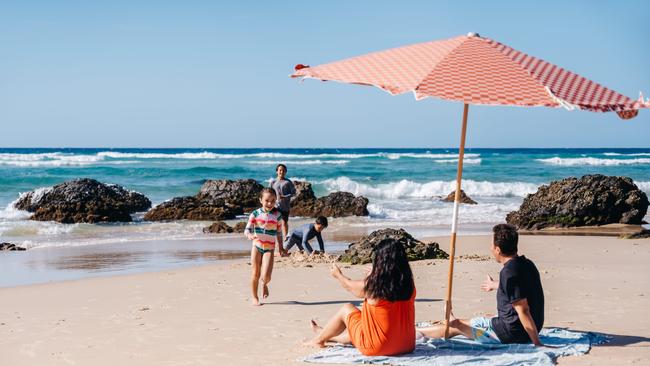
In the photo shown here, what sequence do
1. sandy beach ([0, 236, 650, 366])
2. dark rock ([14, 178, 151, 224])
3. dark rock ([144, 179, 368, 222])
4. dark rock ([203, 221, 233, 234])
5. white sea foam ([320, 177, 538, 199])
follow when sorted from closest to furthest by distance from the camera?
sandy beach ([0, 236, 650, 366])
dark rock ([203, 221, 233, 234])
dark rock ([14, 178, 151, 224])
dark rock ([144, 179, 368, 222])
white sea foam ([320, 177, 538, 199])

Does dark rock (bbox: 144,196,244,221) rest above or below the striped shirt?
below

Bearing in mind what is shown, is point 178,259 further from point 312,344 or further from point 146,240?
point 312,344

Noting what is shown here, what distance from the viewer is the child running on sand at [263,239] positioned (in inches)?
347

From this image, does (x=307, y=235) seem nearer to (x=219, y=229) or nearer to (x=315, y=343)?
(x=315, y=343)

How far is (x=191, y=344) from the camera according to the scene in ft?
22.7

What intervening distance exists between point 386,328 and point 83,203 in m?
18.7

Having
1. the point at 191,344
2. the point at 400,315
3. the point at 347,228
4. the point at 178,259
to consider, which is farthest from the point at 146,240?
the point at 400,315

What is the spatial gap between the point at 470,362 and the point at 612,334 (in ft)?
5.78

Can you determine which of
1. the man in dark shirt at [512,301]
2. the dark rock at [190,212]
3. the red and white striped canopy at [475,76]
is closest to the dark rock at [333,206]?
the dark rock at [190,212]

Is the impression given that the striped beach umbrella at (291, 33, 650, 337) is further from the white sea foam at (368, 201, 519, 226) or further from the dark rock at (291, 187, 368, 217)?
the dark rock at (291, 187, 368, 217)

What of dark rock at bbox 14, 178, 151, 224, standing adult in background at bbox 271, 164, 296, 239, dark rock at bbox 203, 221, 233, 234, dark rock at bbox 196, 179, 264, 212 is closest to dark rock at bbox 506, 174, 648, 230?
dark rock at bbox 203, 221, 233, 234

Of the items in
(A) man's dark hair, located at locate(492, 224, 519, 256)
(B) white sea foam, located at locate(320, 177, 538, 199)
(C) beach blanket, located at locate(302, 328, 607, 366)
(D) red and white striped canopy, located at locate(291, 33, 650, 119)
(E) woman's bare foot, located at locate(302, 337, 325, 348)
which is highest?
(D) red and white striped canopy, located at locate(291, 33, 650, 119)

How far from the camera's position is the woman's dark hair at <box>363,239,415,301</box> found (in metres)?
5.99

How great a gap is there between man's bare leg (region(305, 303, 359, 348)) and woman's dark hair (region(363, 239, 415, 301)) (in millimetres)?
427
